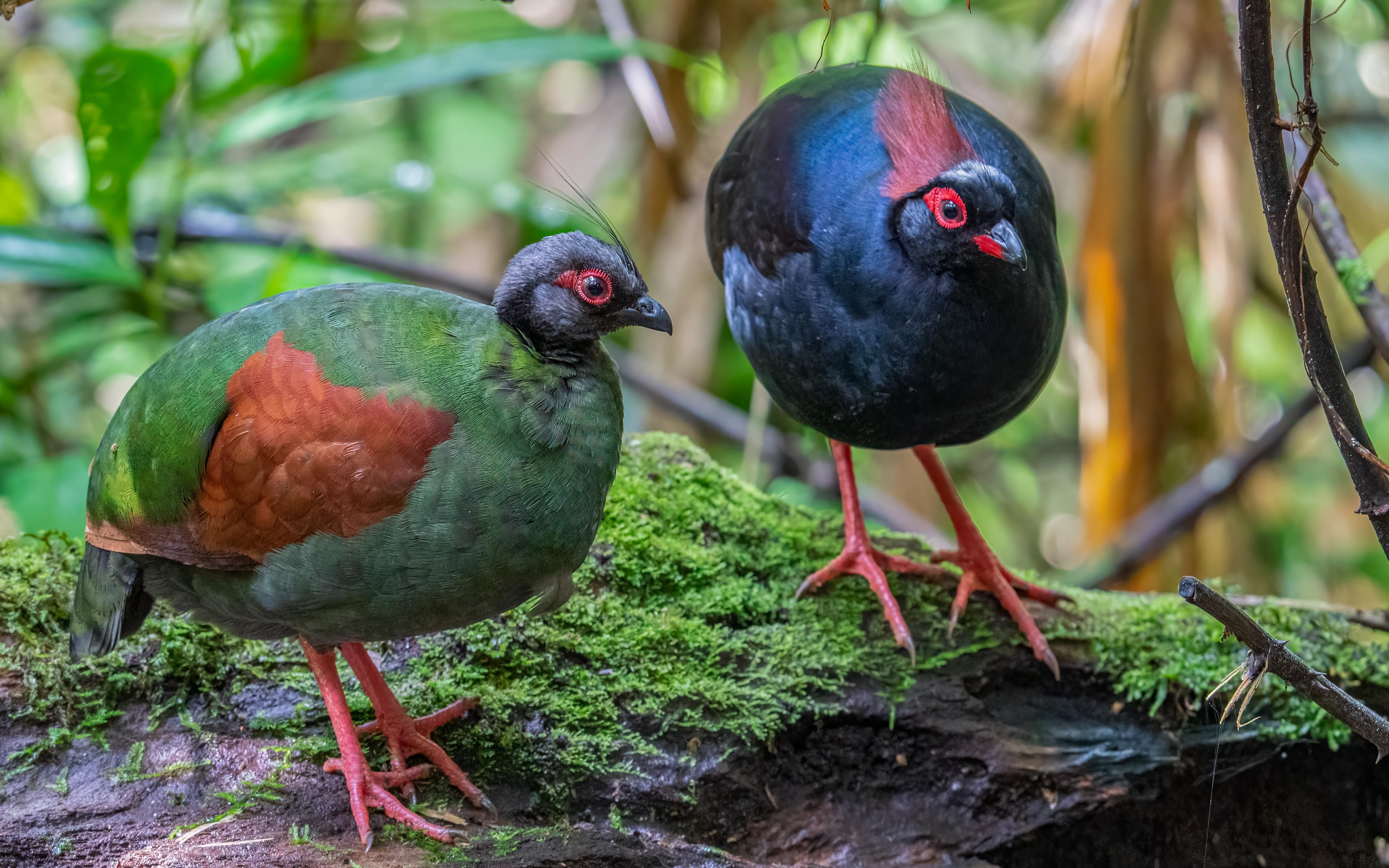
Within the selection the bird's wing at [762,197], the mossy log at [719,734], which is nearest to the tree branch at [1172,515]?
the mossy log at [719,734]

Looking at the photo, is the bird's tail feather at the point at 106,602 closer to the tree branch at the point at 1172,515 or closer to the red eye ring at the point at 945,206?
the red eye ring at the point at 945,206

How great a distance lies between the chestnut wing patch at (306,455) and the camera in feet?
6.89

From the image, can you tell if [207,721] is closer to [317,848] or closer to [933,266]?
[317,848]

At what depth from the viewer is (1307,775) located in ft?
9.83

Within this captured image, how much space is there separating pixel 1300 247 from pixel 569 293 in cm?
141

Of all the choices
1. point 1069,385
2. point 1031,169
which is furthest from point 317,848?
point 1069,385

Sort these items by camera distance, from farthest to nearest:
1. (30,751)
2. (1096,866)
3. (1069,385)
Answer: (1069,385)
(1096,866)
(30,751)

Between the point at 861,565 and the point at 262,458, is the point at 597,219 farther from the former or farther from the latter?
the point at 861,565

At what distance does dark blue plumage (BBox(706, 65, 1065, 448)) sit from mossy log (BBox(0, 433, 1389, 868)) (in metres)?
0.65

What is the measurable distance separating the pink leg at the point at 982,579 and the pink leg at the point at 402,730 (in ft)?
4.77

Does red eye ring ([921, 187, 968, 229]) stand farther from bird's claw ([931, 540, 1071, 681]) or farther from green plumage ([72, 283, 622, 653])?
bird's claw ([931, 540, 1071, 681])

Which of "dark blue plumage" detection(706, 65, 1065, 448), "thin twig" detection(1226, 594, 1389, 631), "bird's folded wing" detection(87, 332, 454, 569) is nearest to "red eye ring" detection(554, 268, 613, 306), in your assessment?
"bird's folded wing" detection(87, 332, 454, 569)

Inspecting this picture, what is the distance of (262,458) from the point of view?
2.15 metres

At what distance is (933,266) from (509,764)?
5.31ft
